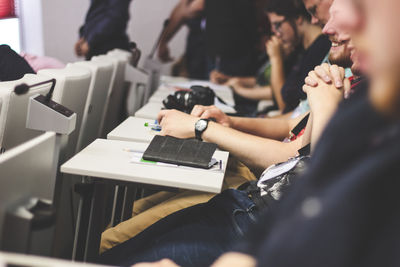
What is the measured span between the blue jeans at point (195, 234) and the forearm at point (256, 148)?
0.24 meters

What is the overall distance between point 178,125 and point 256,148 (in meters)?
0.32

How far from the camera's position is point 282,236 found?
26.8 inches

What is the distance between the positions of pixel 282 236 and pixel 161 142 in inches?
39.9

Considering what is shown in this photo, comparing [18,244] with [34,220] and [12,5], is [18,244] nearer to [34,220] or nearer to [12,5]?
[34,220]

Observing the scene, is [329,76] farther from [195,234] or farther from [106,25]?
[106,25]

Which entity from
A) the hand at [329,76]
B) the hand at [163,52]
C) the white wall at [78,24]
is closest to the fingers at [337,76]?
the hand at [329,76]

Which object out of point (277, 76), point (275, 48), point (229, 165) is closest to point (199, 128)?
point (229, 165)

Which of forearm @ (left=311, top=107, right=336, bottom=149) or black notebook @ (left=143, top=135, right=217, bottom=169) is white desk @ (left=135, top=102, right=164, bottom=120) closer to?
black notebook @ (left=143, top=135, right=217, bottom=169)

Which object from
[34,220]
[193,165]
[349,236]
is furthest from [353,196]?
[193,165]

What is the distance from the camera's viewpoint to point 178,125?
6.32 feet

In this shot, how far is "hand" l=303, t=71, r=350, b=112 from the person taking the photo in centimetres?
156

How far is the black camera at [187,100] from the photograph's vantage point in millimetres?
2299

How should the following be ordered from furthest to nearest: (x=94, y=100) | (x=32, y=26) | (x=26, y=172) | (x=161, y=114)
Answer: (x=32, y=26)
(x=94, y=100)
(x=161, y=114)
(x=26, y=172)

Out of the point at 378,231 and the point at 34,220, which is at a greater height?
the point at 378,231
